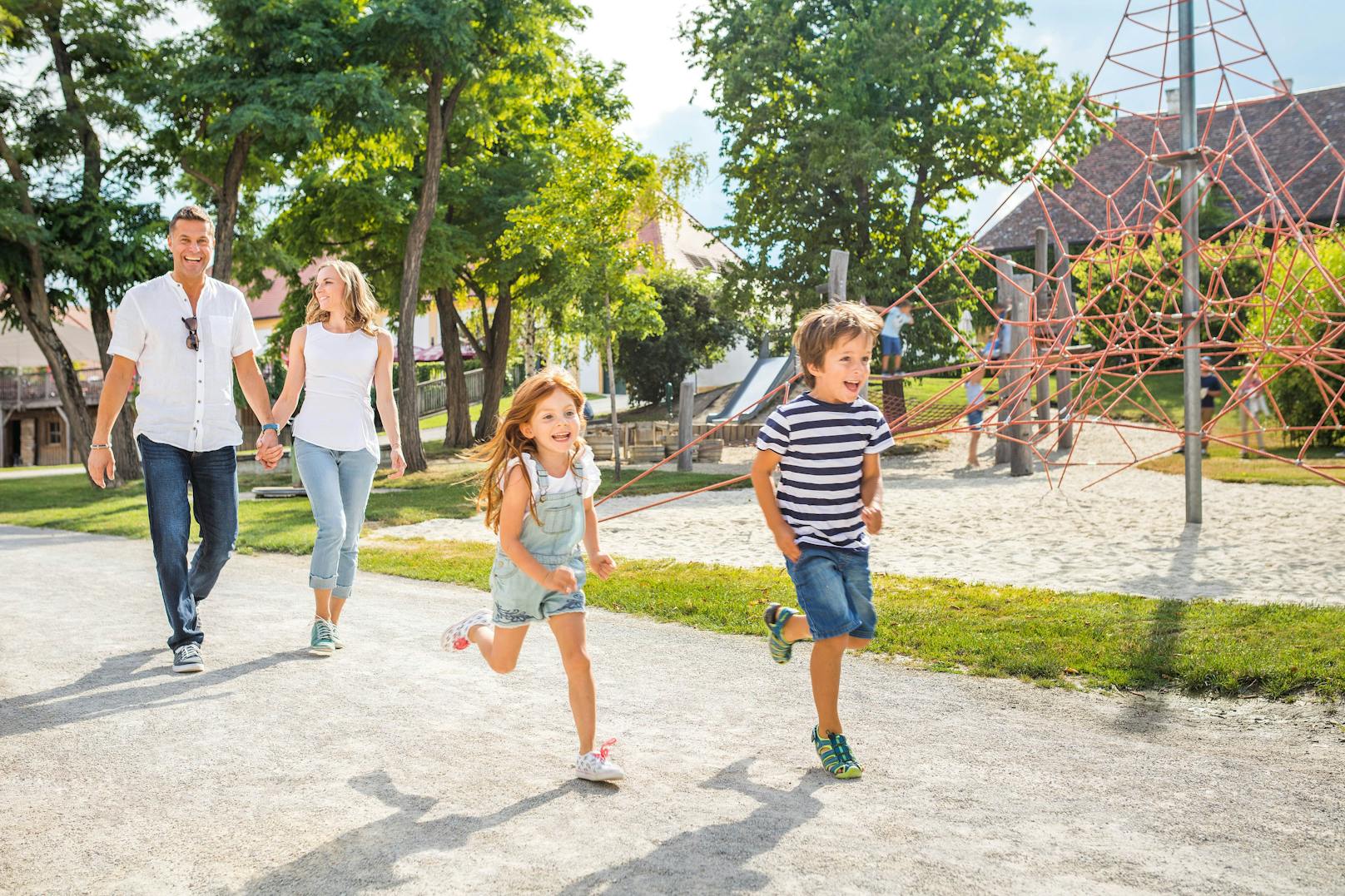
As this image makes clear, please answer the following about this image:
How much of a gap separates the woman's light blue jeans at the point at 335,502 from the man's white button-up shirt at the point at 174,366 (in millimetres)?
400

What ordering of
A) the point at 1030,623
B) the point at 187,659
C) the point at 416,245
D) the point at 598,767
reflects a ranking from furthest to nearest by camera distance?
the point at 416,245 < the point at 1030,623 < the point at 187,659 < the point at 598,767

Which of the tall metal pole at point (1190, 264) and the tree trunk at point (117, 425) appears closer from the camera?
the tall metal pole at point (1190, 264)

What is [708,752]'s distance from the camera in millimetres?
4062

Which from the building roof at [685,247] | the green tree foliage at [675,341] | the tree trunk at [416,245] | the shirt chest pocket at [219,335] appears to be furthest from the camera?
the building roof at [685,247]

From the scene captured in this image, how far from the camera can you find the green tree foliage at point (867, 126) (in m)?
23.4

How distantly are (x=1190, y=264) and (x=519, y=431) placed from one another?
7896 mm

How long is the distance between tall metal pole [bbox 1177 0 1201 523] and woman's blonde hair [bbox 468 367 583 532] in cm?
740

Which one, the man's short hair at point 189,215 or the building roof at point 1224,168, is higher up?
the building roof at point 1224,168

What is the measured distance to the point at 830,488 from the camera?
404 cm

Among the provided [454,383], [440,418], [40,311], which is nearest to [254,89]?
[40,311]

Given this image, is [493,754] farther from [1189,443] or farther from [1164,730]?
[1189,443]

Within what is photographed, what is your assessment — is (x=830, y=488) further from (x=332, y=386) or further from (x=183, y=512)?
(x=183, y=512)

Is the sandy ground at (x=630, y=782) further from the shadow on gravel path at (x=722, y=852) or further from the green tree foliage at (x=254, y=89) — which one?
the green tree foliage at (x=254, y=89)

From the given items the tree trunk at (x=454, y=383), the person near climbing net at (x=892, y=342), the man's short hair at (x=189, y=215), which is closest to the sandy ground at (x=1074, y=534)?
the person near climbing net at (x=892, y=342)
